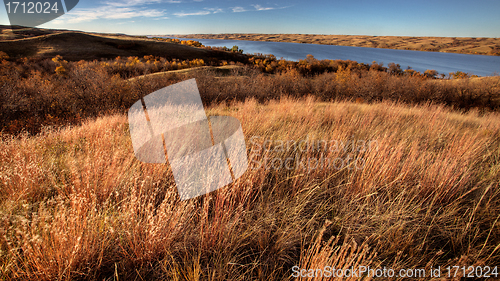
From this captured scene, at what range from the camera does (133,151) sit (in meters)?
3.29

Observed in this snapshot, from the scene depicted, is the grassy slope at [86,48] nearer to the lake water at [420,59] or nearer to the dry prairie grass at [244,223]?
the lake water at [420,59]

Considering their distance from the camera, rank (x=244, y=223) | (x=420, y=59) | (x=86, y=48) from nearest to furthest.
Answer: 1. (x=244, y=223)
2. (x=86, y=48)
3. (x=420, y=59)

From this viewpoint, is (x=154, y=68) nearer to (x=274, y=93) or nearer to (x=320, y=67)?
(x=274, y=93)

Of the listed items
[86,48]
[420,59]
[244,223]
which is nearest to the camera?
[244,223]

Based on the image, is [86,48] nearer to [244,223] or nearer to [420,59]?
[244,223]

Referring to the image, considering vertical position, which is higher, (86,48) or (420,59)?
(420,59)

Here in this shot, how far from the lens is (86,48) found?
144ft

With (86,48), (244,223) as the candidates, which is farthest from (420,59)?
(86,48)

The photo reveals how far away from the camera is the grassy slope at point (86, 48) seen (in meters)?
38.3

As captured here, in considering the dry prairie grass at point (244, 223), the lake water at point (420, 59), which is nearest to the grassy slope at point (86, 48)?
the lake water at point (420, 59)

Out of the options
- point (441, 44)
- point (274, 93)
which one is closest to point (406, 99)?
point (274, 93)

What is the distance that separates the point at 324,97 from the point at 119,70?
32.3 metres

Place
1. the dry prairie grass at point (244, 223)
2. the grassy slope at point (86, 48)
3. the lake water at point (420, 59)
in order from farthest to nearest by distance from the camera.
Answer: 1. the lake water at point (420, 59)
2. the grassy slope at point (86, 48)
3. the dry prairie grass at point (244, 223)

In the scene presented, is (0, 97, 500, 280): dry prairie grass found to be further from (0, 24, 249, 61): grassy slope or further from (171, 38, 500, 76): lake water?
(0, 24, 249, 61): grassy slope
